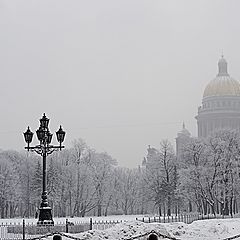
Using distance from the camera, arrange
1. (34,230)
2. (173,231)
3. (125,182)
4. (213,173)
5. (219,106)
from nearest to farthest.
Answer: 1. (173,231)
2. (34,230)
3. (213,173)
4. (125,182)
5. (219,106)

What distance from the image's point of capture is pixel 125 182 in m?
85.8

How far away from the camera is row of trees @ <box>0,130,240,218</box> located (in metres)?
57.2

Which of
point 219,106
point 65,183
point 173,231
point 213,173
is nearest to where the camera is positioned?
point 173,231

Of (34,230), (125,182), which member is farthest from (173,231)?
(125,182)

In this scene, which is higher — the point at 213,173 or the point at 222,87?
the point at 222,87

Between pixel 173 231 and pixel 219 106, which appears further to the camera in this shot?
pixel 219 106

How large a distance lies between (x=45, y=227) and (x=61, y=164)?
48.1m

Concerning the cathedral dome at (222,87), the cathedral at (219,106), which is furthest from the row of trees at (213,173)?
the cathedral dome at (222,87)

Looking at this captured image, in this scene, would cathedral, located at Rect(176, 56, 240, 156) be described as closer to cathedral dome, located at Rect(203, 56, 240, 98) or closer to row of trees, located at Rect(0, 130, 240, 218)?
cathedral dome, located at Rect(203, 56, 240, 98)

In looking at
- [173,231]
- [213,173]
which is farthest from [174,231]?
[213,173]

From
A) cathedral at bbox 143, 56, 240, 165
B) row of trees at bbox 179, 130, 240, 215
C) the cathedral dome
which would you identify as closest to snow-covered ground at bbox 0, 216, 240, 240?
row of trees at bbox 179, 130, 240, 215

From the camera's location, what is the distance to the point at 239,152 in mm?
57312

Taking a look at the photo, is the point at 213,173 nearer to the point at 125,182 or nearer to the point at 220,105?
the point at 125,182

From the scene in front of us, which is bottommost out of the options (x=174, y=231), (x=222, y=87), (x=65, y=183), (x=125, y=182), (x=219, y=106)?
(x=174, y=231)
